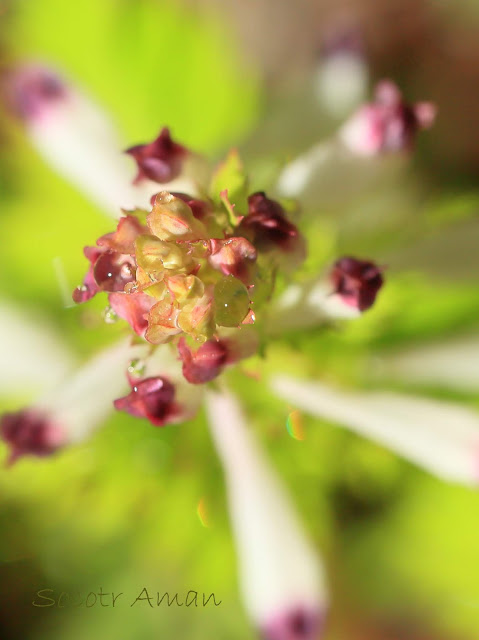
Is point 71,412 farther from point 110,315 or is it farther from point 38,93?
point 38,93

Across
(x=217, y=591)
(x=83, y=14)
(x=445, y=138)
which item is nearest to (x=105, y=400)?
(x=217, y=591)

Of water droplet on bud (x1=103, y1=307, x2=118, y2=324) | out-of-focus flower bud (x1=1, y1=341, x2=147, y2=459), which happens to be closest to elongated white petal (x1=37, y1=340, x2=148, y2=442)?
out-of-focus flower bud (x1=1, y1=341, x2=147, y2=459)

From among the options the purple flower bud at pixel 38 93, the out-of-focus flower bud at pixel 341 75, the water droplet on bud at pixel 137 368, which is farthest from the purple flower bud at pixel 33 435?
the out-of-focus flower bud at pixel 341 75

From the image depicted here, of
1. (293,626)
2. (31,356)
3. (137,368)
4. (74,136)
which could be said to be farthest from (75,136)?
(293,626)

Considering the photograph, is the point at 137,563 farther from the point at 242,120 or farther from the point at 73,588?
the point at 242,120

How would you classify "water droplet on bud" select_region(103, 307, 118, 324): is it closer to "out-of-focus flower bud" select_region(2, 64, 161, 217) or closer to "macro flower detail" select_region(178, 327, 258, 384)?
"macro flower detail" select_region(178, 327, 258, 384)

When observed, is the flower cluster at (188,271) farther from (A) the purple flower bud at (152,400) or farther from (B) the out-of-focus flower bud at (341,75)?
(B) the out-of-focus flower bud at (341,75)

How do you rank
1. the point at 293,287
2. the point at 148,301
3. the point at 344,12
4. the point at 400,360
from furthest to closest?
the point at 344,12 → the point at 400,360 → the point at 293,287 → the point at 148,301
